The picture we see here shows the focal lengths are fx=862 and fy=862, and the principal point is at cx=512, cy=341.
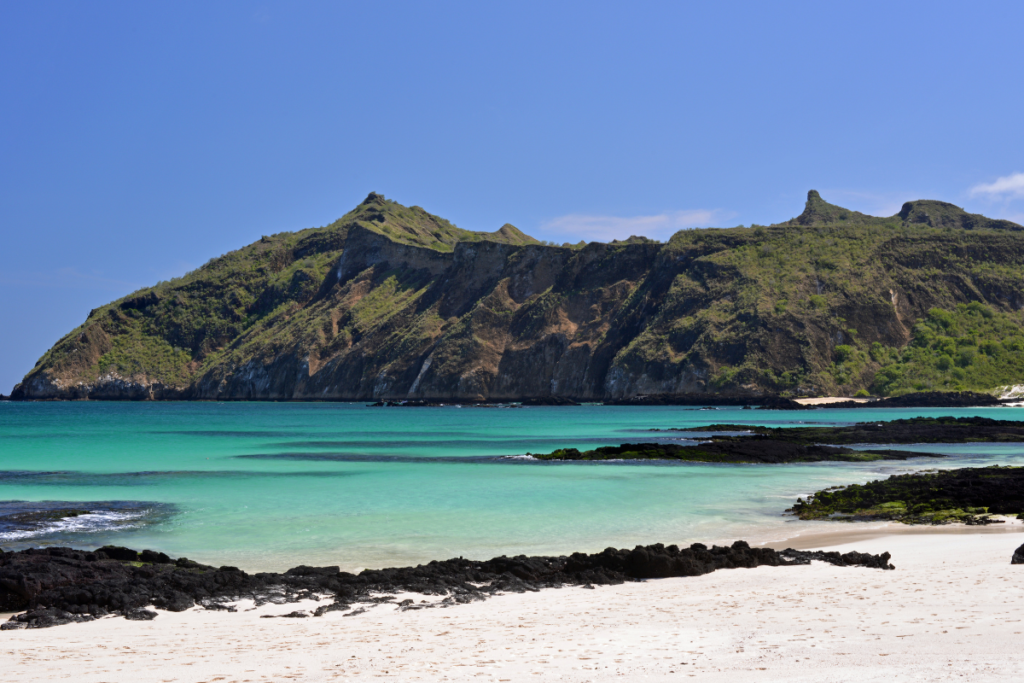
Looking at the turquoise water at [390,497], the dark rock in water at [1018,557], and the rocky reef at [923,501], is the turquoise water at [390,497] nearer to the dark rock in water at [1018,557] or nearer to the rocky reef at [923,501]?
the rocky reef at [923,501]

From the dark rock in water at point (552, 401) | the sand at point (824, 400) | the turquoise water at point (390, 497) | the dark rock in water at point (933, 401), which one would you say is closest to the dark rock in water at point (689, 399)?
the sand at point (824, 400)

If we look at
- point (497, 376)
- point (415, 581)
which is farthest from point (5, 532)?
point (497, 376)

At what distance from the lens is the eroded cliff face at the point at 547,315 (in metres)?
119

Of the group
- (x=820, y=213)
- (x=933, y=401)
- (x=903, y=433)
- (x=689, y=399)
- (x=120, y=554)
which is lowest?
(x=903, y=433)

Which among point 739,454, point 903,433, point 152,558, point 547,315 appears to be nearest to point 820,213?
point 547,315

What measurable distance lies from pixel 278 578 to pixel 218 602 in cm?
147

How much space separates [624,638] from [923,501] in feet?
50.3

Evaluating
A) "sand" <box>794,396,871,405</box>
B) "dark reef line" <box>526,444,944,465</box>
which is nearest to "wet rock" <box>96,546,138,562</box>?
"dark reef line" <box>526,444,944,465</box>

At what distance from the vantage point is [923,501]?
21.8m

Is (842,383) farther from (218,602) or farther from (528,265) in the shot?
(218,602)

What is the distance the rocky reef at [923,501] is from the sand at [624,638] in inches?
274

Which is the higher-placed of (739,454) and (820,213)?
(820,213)

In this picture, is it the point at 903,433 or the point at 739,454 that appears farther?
the point at 903,433

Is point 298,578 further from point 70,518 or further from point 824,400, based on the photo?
point 824,400
